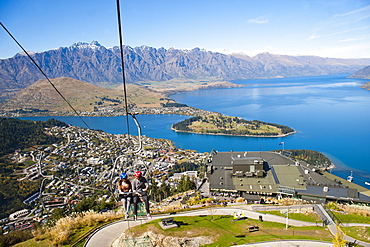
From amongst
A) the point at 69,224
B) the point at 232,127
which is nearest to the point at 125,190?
the point at 69,224

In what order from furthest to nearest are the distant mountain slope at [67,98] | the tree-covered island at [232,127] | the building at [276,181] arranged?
1. the distant mountain slope at [67,98]
2. the tree-covered island at [232,127]
3. the building at [276,181]

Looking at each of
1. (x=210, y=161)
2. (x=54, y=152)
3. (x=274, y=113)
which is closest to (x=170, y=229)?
(x=210, y=161)

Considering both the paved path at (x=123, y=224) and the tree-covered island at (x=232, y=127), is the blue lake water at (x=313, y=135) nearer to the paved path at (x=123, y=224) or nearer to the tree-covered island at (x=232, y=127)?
the tree-covered island at (x=232, y=127)

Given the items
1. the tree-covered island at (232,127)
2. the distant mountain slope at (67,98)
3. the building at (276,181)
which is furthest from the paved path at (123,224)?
the distant mountain slope at (67,98)

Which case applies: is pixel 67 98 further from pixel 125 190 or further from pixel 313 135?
pixel 125 190

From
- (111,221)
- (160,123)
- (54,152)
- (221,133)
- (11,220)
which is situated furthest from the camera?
(160,123)

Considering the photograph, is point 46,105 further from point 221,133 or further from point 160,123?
point 221,133
